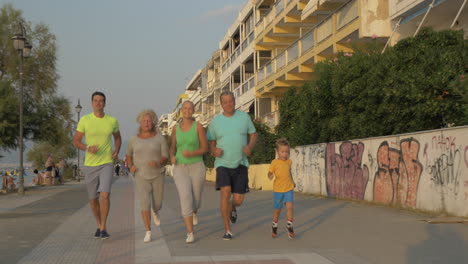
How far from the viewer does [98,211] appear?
8.23 metres

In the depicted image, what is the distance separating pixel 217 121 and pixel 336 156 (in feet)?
30.9

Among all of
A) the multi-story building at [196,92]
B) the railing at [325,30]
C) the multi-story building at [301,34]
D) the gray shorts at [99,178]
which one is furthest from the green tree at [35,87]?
the multi-story building at [196,92]

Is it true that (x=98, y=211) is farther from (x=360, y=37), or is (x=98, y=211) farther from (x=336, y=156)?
(x=360, y=37)

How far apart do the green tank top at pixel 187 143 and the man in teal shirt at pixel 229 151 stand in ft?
0.83

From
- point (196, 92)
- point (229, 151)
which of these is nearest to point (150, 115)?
point (229, 151)

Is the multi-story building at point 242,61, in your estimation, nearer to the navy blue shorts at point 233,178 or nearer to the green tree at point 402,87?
the green tree at point 402,87

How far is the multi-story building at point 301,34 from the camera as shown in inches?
832

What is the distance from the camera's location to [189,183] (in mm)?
7688

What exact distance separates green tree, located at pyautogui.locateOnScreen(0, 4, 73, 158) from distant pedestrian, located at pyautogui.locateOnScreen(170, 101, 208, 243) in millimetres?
20117

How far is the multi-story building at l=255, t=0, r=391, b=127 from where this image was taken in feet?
69.3

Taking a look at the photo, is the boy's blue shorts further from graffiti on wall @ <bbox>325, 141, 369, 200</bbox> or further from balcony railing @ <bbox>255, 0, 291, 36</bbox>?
balcony railing @ <bbox>255, 0, 291, 36</bbox>

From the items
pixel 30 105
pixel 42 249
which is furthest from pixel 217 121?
pixel 30 105

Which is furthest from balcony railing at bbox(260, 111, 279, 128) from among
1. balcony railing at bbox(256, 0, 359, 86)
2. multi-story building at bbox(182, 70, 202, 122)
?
multi-story building at bbox(182, 70, 202, 122)

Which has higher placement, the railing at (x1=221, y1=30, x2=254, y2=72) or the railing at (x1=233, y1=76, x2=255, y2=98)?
the railing at (x1=221, y1=30, x2=254, y2=72)
